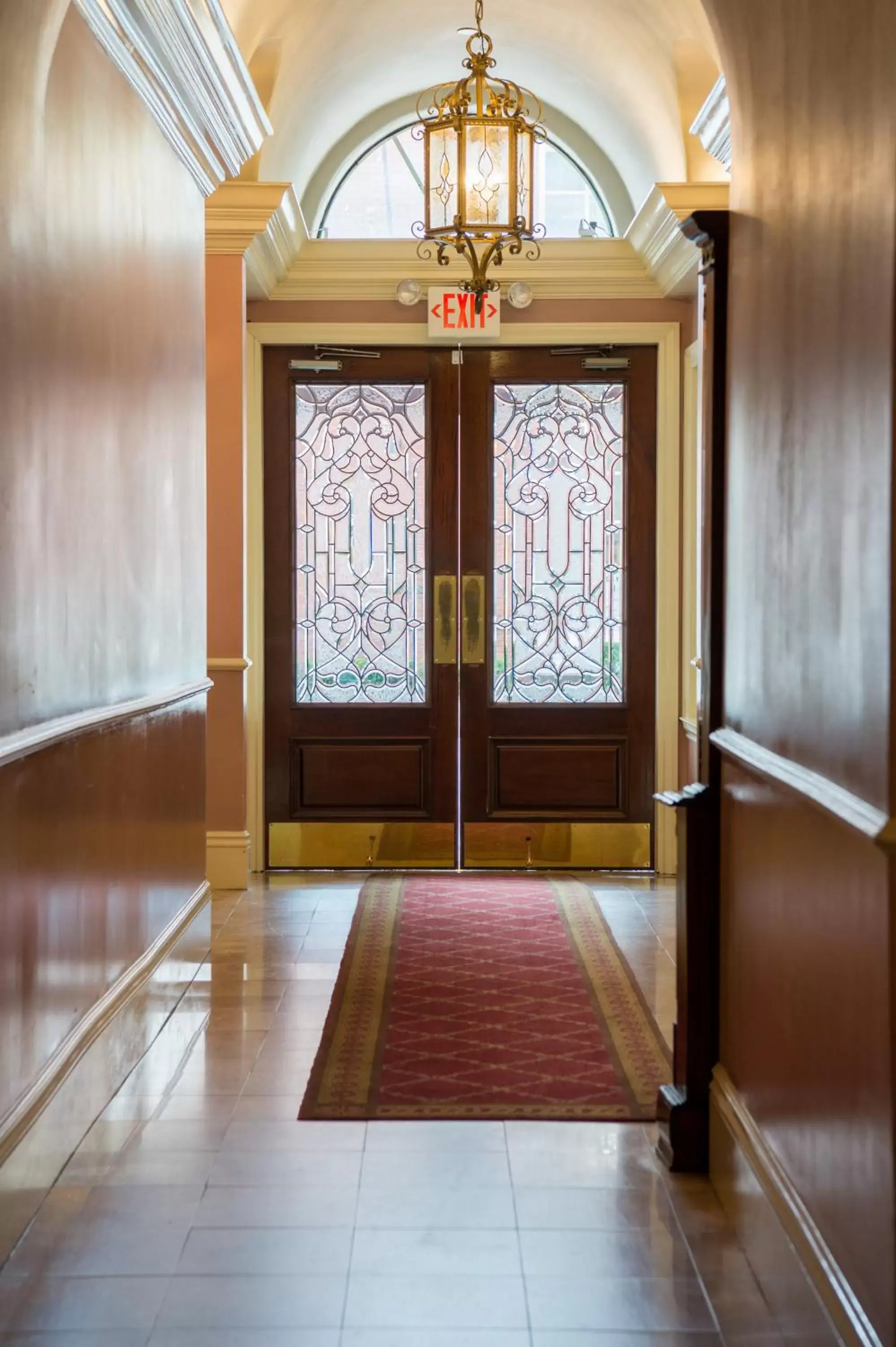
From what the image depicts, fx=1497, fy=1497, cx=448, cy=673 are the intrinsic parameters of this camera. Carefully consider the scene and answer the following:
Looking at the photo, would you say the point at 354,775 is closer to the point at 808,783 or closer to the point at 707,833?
the point at 707,833

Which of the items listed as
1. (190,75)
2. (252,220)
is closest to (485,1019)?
(190,75)

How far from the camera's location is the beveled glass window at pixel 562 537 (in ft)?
24.9

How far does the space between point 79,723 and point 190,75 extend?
2146 millimetres

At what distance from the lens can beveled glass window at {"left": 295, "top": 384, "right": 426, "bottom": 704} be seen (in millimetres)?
7574

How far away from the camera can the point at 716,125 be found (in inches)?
167

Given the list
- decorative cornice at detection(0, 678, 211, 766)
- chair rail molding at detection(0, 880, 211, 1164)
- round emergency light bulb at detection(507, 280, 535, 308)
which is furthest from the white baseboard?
round emergency light bulb at detection(507, 280, 535, 308)

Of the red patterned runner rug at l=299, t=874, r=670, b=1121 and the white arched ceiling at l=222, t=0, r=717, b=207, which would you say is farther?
the white arched ceiling at l=222, t=0, r=717, b=207

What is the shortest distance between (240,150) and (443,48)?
225 cm

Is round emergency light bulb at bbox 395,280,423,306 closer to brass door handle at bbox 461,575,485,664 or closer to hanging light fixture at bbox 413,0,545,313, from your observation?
brass door handle at bbox 461,575,485,664

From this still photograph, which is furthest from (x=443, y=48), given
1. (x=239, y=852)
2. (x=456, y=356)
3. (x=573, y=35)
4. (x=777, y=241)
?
(x=777, y=241)

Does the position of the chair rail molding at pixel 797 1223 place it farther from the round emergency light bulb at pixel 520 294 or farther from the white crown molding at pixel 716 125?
the round emergency light bulb at pixel 520 294

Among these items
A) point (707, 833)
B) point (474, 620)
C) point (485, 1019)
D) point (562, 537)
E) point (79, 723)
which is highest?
point (562, 537)

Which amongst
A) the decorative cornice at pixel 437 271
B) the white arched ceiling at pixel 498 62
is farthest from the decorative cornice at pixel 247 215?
the decorative cornice at pixel 437 271

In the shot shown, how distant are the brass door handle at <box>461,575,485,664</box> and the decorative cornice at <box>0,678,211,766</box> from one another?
278 cm
